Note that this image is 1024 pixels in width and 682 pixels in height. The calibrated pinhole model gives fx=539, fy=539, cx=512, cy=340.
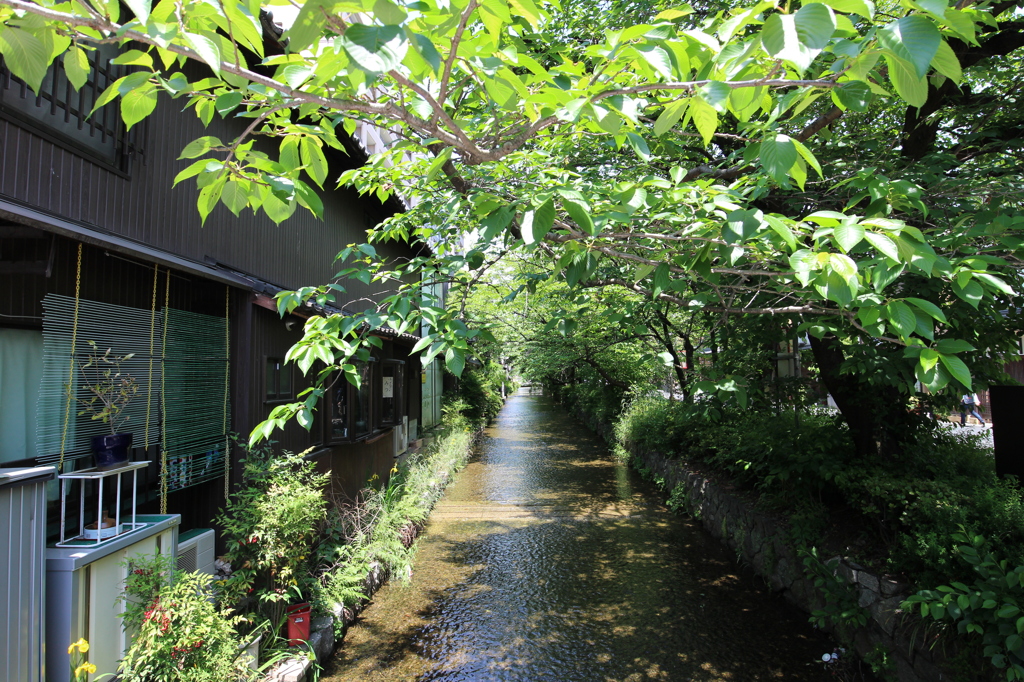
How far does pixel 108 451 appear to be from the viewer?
3.58 meters

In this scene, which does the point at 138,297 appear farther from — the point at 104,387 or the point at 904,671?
the point at 904,671

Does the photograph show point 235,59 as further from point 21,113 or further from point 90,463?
point 90,463

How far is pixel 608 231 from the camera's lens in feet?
11.0

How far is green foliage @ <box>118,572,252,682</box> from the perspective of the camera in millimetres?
3020

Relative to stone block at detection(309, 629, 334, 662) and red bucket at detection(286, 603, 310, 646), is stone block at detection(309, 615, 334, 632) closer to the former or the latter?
stone block at detection(309, 629, 334, 662)

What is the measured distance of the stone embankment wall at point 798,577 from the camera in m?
4.25

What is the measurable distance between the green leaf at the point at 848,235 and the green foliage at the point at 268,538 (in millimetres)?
4300

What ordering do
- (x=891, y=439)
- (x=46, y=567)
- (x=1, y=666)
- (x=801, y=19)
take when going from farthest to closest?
(x=891, y=439), (x=46, y=567), (x=1, y=666), (x=801, y=19)

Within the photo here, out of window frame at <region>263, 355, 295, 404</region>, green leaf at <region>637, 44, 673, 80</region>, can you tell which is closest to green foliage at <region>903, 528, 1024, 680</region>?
green leaf at <region>637, 44, 673, 80</region>

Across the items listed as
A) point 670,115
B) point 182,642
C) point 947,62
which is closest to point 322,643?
point 182,642

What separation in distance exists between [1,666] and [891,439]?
7.80m

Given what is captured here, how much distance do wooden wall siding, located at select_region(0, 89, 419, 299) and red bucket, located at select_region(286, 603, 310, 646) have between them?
338 cm

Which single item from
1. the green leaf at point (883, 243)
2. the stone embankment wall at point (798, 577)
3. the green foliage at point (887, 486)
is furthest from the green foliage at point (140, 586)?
the stone embankment wall at point (798, 577)

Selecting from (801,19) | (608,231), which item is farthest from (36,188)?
(801,19)
